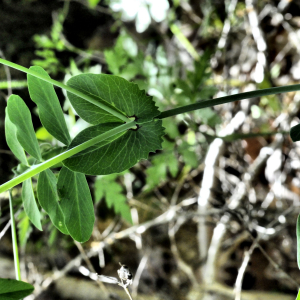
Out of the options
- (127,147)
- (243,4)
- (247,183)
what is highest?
(243,4)

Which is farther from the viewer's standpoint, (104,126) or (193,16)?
(193,16)

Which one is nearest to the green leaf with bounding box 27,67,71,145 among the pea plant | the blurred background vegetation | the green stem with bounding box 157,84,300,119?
the pea plant

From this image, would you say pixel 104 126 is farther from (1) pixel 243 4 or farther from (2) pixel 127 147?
(1) pixel 243 4

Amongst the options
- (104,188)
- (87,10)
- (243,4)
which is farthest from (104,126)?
(87,10)

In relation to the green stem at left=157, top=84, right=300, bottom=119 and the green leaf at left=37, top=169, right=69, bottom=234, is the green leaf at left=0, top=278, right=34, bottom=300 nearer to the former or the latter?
the green leaf at left=37, top=169, right=69, bottom=234

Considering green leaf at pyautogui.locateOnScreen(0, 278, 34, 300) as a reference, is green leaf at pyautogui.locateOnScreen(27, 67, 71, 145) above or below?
above

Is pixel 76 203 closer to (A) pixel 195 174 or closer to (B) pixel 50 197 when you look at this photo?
(B) pixel 50 197
